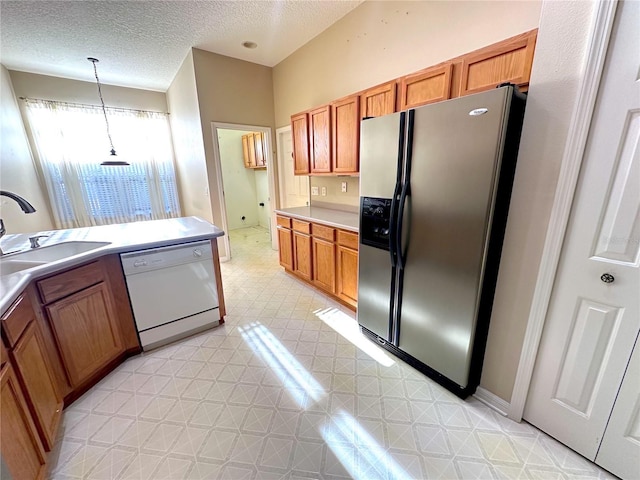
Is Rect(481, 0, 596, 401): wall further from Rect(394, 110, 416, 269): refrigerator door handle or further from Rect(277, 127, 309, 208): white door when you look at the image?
Rect(277, 127, 309, 208): white door

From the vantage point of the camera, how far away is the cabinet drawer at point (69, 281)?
141 centimetres

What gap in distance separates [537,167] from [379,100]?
139cm

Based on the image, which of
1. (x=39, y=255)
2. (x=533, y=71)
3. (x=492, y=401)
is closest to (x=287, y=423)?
(x=492, y=401)

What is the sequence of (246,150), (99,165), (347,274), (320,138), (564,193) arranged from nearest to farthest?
(564,193), (347,274), (320,138), (99,165), (246,150)

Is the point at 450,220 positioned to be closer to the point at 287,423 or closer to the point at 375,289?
the point at 375,289

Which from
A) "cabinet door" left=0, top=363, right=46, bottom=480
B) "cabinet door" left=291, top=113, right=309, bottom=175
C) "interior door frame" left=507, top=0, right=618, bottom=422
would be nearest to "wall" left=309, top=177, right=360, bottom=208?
"cabinet door" left=291, top=113, right=309, bottom=175

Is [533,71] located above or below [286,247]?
above

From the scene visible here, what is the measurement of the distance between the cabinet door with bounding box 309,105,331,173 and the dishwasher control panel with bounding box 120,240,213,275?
1.52 metres

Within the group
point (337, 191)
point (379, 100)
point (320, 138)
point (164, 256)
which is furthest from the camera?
point (337, 191)

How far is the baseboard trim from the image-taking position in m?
1.49

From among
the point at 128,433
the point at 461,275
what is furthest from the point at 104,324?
the point at 461,275

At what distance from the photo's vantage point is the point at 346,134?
8.34 ft

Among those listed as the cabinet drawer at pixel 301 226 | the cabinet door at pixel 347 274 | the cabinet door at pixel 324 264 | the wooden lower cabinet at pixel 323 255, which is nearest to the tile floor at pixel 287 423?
the cabinet door at pixel 347 274

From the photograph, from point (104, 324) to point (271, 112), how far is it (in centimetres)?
360
